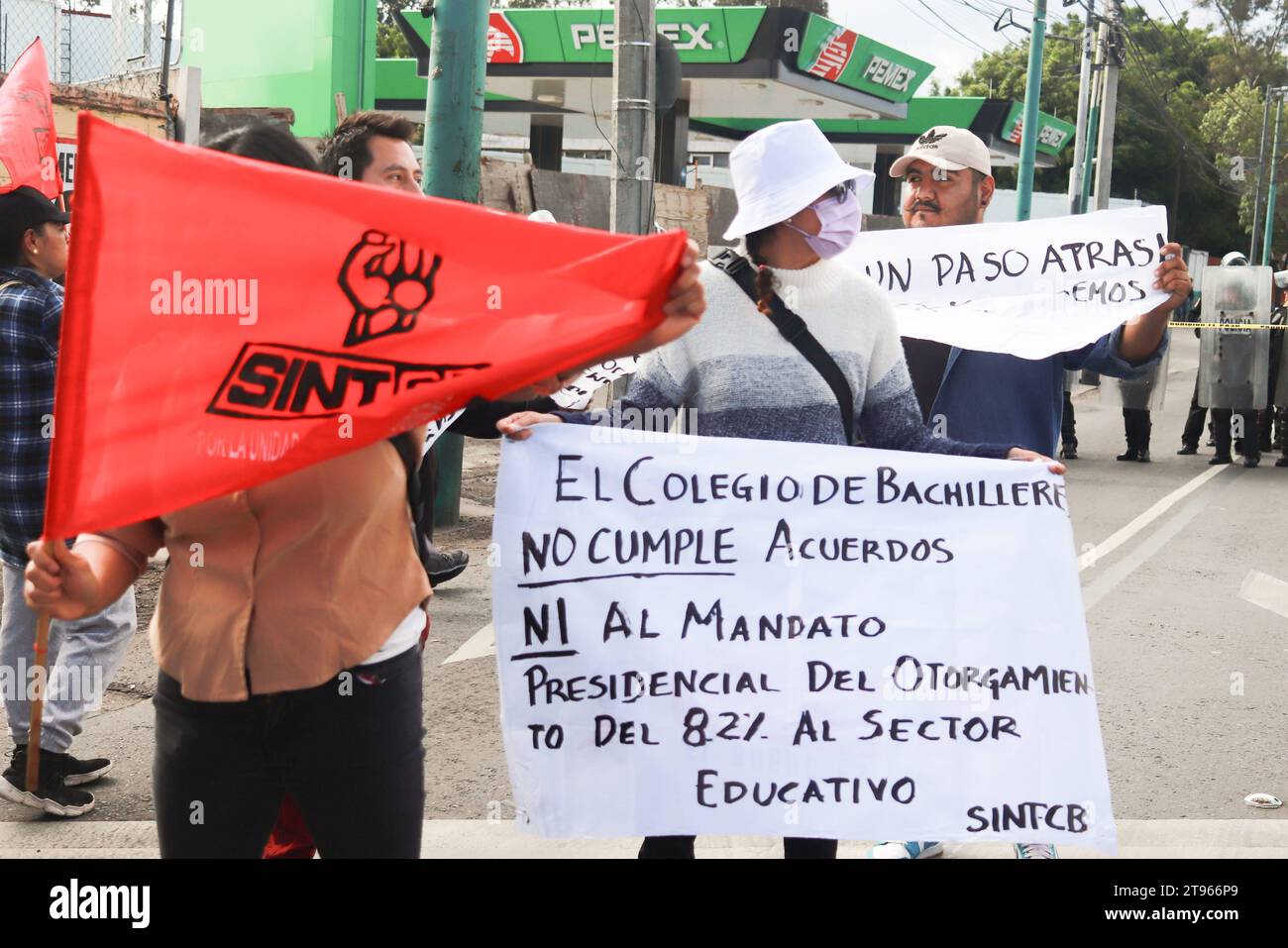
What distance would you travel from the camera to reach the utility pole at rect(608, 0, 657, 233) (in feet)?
31.4

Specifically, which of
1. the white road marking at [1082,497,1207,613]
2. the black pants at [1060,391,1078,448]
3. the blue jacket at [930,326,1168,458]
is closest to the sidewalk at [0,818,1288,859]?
the blue jacket at [930,326,1168,458]

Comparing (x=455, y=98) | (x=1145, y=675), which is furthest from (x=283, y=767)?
(x=455, y=98)

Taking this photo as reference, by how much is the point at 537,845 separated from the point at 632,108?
6549 mm

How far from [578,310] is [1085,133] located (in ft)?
105

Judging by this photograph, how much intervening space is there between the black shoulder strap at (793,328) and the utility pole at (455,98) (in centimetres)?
577

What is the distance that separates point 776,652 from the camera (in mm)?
3078

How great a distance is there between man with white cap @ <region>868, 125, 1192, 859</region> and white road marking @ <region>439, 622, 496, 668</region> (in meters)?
2.69

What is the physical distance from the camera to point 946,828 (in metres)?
3.06

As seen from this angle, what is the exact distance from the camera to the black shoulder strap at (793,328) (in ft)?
9.89

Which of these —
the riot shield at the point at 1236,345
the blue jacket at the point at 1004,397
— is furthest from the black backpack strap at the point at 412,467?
the riot shield at the point at 1236,345

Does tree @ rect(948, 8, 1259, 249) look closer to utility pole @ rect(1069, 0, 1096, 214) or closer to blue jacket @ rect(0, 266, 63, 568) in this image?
→ utility pole @ rect(1069, 0, 1096, 214)

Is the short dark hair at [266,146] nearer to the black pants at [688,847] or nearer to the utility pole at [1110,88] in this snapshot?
the black pants at [688,847]
